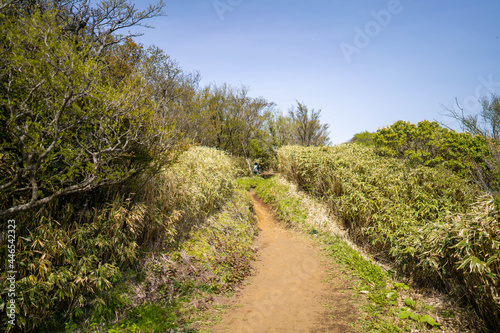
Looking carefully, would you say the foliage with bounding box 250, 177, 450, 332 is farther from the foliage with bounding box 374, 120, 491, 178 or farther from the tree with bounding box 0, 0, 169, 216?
the tree with bounding box 0, 0, 169, 216

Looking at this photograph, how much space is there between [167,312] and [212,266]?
168 cm

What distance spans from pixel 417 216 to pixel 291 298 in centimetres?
454

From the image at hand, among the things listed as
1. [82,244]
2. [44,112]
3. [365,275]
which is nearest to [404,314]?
[365,275]

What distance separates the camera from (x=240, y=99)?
20.3 m

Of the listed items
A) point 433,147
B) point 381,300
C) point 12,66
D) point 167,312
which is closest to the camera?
point 12,66

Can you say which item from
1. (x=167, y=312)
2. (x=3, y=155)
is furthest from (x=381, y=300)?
(x=3, y=155)

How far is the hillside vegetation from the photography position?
3.82 meters

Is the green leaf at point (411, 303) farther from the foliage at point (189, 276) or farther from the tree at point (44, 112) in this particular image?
the tree at point (44, 112)

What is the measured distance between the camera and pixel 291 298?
5.29m

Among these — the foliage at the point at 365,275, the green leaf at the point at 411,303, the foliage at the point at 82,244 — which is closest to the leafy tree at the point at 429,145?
the foliage at the point at 365,275

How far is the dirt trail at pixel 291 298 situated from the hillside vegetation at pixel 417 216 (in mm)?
1803

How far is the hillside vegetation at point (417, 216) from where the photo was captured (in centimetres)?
382

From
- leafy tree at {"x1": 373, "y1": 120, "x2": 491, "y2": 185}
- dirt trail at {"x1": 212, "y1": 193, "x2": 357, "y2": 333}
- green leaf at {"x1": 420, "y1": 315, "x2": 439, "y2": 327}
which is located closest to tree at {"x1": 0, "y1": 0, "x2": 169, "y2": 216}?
dirt trail at {"x1": 212, "y1": 193, "x2": 357, "y2": 333}

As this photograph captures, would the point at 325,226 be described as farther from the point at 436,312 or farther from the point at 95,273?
the point at 95,273
